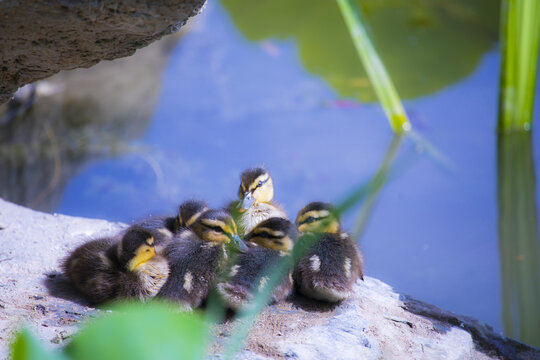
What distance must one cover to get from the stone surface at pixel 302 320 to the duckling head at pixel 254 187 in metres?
0.68

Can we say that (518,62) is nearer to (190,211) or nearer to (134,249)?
(190,211)

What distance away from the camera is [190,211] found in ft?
10.2

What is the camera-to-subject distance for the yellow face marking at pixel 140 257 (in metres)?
2.68

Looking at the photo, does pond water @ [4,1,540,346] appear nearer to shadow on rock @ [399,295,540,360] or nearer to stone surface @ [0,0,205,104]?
shadow on rock @ [399,295,540,360]

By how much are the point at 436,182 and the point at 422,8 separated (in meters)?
3.50

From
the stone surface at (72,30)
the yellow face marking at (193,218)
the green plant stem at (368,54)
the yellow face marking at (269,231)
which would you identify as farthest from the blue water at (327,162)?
the stone surface at (72,30)

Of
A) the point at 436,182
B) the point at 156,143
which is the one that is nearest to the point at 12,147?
the point at 156,143

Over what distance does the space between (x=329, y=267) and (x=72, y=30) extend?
1403 millimetres

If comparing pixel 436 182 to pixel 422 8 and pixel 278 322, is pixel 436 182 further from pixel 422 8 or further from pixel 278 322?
pixel 422 8

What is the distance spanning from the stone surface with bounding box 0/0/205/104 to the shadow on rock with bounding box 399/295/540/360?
5.59ft

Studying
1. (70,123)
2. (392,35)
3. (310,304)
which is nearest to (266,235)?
(310,304)

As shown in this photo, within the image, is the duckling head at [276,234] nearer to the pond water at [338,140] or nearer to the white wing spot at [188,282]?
the white wing spot at [188,282]

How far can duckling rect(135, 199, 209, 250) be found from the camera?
3033 mm

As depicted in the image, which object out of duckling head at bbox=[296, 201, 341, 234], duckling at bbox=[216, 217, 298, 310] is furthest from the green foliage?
duckling at bbox=[216, 217, 298, 310]
